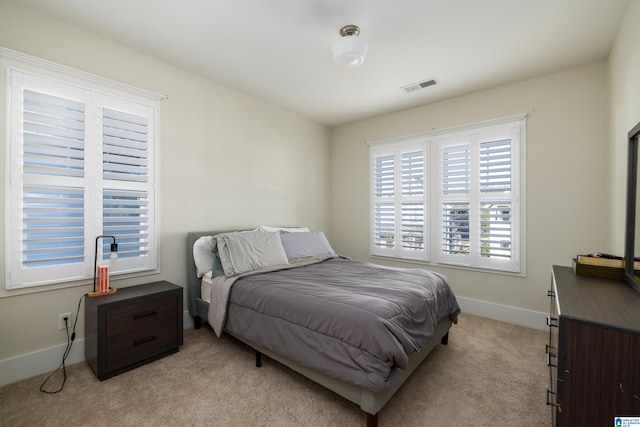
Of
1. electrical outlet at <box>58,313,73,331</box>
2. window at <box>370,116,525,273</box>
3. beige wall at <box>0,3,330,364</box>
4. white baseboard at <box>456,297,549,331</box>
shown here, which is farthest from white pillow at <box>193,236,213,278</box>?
white baseboard at <box>456,297,549,331</box>

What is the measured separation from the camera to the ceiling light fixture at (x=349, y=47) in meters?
2.20

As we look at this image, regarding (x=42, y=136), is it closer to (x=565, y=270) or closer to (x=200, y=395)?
(x=200, y=395)

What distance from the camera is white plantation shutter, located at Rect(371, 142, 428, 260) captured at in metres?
3.90

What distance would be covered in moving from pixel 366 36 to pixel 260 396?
2.91 meters

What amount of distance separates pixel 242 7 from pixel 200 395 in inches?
110

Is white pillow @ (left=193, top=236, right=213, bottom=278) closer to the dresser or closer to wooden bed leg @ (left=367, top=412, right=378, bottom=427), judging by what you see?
wooden bed leg @ (left=367, top=412, right=378, bottom=427)

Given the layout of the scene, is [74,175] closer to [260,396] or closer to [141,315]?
[141,315]

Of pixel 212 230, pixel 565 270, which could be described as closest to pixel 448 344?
pixel 565 270

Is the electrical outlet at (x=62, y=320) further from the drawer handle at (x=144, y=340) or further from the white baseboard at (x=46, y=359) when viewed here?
the drawer handle at (x=144, y=340)

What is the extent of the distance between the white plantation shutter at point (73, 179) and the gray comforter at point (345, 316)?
1.24 metres

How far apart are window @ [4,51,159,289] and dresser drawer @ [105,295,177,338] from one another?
20.3 inches

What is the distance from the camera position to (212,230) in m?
3.26

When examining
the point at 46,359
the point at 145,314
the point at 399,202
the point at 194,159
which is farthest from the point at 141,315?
the point at 399,202

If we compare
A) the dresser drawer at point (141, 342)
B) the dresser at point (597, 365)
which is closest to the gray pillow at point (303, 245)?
the dresser drawer at point (141, 342)
